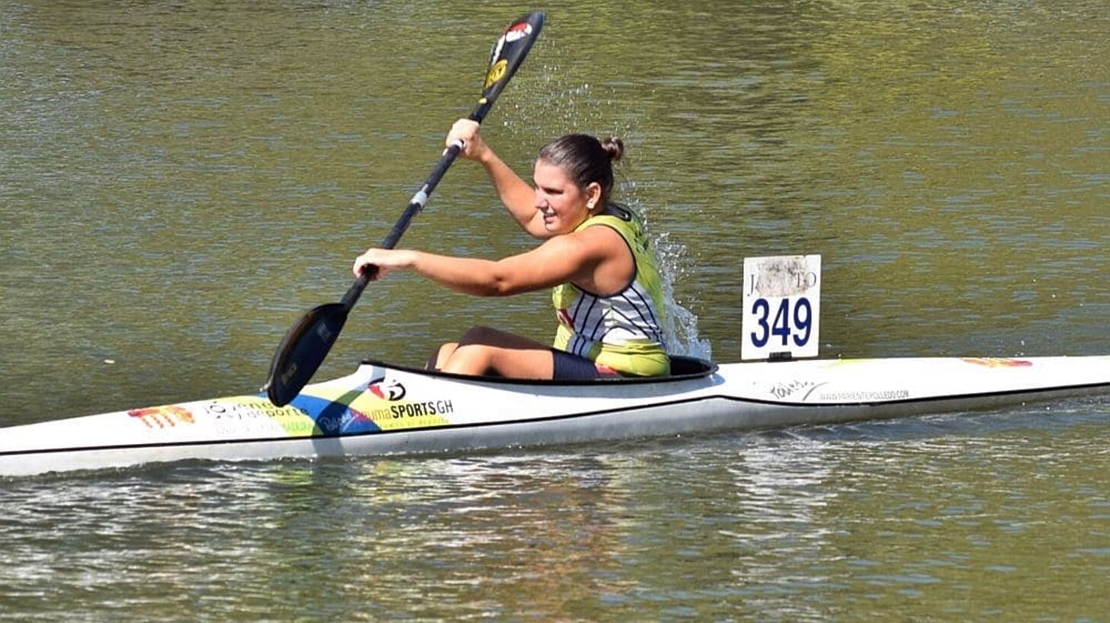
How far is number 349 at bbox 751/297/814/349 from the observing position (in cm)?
902

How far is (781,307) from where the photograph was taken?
29.6 feet

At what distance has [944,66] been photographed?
731 inches

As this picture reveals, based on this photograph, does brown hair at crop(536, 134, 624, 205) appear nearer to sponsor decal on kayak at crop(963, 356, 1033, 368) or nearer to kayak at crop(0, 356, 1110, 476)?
kayak at crop(0, 356, 1110, 476)

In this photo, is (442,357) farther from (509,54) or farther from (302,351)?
(509,54)

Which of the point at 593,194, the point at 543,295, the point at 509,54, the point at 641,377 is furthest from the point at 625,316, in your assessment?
the point at 543,295

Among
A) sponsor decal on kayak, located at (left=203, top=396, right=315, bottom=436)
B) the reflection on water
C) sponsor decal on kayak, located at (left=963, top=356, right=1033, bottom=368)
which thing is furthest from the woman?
sponsor decal on kayak, located at (left=963, top=356, right=1033, bottom=368)

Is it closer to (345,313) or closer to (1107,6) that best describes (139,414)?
(345,313)

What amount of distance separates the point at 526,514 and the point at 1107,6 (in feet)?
53.0

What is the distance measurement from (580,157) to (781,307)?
3.93ft

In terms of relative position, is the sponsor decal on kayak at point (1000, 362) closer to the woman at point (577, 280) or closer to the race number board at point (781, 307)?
the race number board at point (781, 307)

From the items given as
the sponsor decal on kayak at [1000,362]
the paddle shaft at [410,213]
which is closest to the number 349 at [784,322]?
the sponsor decal on kayak at [1000,362]

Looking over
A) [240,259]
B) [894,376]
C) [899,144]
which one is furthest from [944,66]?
[894,376]

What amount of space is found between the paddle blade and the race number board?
67.8 inches

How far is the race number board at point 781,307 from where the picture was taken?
8.88 m
